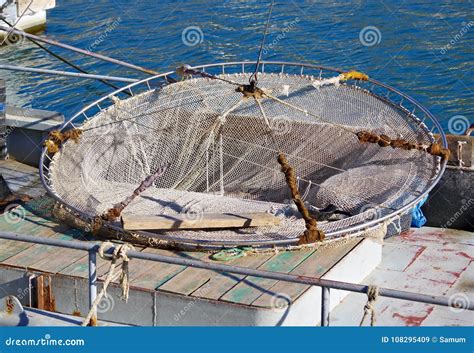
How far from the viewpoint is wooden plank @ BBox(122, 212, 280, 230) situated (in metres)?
8.44

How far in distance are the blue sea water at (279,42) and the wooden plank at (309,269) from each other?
10939 millimetres

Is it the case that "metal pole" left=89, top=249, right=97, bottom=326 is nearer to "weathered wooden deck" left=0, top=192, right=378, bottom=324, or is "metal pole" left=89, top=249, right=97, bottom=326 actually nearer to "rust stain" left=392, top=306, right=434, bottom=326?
"weathered wooden deck" left=0, top=192, right=378, bottom=324

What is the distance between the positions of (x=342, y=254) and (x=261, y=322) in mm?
1330

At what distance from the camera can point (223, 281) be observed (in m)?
7.83

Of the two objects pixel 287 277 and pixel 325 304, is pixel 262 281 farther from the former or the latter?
pixel 287 277

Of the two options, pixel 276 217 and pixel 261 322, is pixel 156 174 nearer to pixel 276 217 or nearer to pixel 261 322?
pixel 276 217

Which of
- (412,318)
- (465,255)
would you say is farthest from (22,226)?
(465,255)

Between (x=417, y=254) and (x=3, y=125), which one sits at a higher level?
(x=3, y=125)

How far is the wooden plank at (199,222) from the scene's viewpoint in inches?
332

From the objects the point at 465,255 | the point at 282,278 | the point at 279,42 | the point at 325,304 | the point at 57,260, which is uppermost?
the point at 279,42

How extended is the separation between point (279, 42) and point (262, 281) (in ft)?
53.3

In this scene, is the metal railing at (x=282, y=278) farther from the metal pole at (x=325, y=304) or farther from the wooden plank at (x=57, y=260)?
the wooden plank at (x=57, y=260)

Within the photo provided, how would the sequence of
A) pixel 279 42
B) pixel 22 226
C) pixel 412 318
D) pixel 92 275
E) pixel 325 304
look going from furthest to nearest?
pixel 279 42
pixel 22 226
pixel 412 318
pixel 92 275
pixel 325 304

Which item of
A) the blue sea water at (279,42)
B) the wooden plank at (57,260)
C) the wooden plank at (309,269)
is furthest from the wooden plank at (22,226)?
the blue sea water at (279,42)
